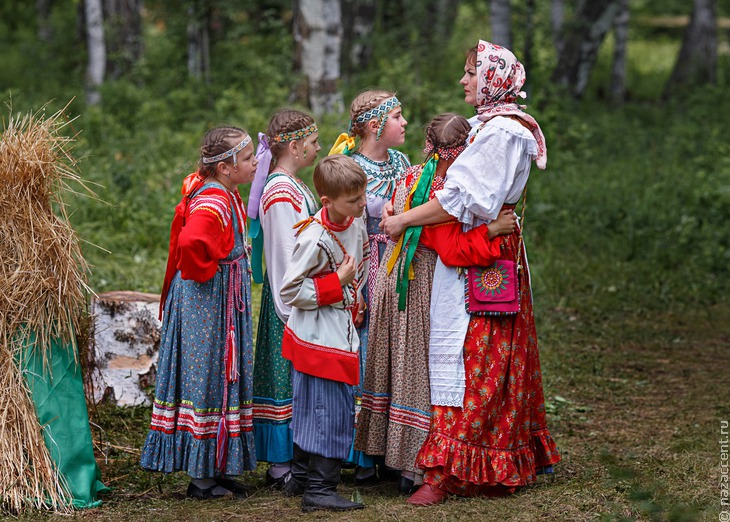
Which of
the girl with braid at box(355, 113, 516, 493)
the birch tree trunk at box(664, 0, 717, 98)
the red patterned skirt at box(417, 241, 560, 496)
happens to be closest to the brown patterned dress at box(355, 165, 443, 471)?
the girl with braid at box(355, 113, 516, 493)

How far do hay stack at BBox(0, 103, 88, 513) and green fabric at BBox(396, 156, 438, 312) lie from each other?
1.49 metres

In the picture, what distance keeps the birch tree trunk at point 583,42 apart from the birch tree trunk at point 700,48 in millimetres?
3741

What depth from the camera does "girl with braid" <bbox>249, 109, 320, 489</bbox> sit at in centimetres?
454

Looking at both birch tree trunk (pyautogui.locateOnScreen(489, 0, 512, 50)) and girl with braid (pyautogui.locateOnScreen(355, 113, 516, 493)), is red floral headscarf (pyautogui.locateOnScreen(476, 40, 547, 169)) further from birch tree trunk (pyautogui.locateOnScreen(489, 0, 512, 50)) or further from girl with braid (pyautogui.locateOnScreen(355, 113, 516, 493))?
birch tree trunk (pyautogui.locateOnScreen(489, 0, 512, 50))

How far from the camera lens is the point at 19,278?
14.0ft

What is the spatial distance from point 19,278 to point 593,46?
11.4 meters

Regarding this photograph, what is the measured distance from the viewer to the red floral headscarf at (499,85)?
4418mm

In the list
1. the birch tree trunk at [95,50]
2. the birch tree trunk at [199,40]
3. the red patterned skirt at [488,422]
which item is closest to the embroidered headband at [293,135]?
the red patterned skirt at [488,422]

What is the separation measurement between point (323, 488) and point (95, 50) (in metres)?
12.3

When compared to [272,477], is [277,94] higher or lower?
higher

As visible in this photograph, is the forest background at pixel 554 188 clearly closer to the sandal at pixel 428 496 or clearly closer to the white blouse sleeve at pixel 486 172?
the sandal at pixel 428 496

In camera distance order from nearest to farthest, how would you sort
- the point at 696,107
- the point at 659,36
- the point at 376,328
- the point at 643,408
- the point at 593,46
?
the point at 376,328
the point at 643,408
the point at 593,46
the point at 696,107
the point at 659,36

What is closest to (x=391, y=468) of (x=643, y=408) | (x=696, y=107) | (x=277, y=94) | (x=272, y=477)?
(x=272, y=477)

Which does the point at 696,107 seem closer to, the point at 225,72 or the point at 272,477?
the point at 225,72
